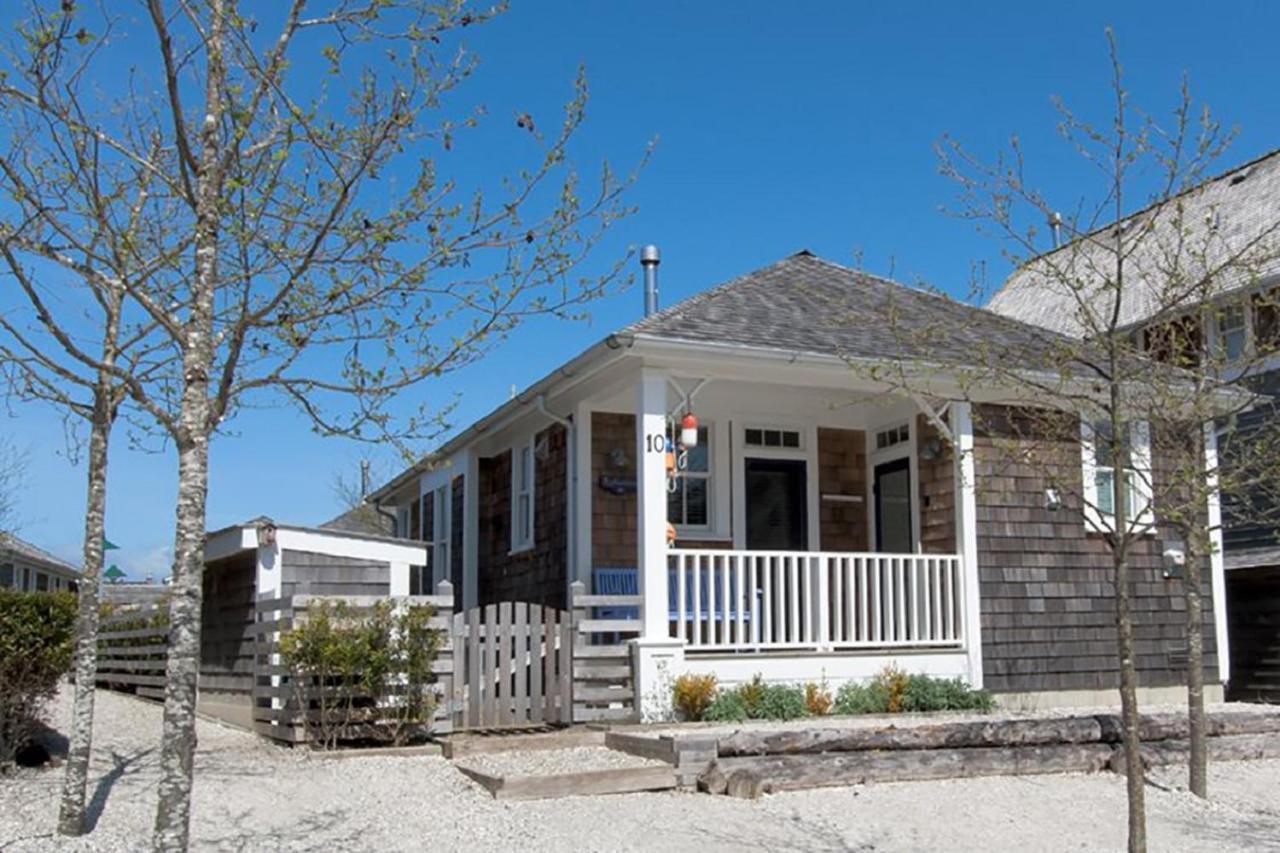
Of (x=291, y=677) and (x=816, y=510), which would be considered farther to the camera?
(x=816, y=510)

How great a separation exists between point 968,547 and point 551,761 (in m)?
4.95

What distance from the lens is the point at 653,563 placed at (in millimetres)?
10672

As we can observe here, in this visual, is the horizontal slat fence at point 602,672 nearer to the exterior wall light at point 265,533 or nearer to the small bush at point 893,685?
the small bush at point 893,685

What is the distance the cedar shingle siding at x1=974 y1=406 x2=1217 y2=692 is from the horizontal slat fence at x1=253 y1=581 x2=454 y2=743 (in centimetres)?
517

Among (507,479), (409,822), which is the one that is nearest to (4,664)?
(409,822)

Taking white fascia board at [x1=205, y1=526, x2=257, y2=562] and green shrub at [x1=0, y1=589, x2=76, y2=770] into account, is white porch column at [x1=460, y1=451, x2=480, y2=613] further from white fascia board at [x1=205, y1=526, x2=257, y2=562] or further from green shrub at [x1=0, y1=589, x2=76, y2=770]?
green shrub at [x1=0, y1=589, x2=76, y2=770]

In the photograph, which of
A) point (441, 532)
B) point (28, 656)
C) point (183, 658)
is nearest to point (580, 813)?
point (183, 658)

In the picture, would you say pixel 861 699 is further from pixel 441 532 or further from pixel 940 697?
pixel 441 532

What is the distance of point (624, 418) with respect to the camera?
1314 cm

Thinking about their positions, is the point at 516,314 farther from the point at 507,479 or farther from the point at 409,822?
the point at 507,479

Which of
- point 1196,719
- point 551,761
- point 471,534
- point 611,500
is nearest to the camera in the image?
point 551,761

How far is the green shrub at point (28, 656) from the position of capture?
8.48 m

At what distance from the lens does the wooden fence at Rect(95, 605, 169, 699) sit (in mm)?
14141

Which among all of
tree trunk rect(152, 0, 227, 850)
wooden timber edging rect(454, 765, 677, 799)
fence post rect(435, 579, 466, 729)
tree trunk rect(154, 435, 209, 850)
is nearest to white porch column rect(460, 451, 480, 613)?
fence post rect(435, 579, 466, 729)
